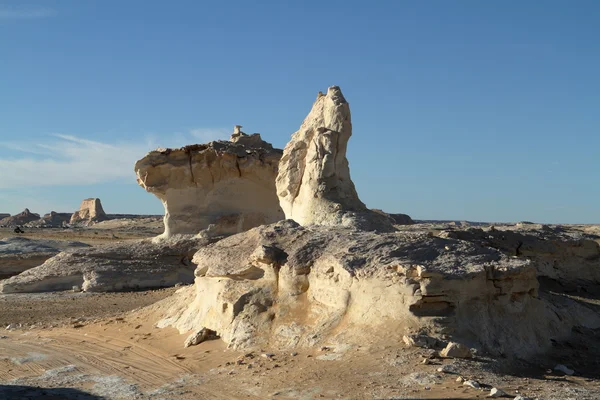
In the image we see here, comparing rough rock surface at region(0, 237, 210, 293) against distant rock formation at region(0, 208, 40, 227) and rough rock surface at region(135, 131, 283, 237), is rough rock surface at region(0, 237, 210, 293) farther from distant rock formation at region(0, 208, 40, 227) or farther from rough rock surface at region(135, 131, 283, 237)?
distant rock formation at region(0, 208, 40, 227)

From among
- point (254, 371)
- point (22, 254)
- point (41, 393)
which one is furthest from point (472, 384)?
point (22, 254)

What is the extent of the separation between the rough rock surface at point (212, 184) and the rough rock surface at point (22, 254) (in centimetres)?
397

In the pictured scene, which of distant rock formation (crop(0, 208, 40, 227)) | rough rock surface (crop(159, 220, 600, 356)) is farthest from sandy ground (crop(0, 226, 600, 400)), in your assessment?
distant rock formation (crop(0, 208, 40, 227))

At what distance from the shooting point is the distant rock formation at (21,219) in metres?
66.5

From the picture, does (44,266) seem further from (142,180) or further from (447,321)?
(447,321)

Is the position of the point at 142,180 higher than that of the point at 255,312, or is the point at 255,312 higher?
the point at 142,180

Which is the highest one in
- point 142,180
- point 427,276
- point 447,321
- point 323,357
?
point 142,180

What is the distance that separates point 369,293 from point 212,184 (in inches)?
555

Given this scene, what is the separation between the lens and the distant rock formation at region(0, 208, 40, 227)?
66.5m

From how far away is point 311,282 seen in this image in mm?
8227

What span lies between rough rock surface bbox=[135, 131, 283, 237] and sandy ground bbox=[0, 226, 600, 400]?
33.7 feet

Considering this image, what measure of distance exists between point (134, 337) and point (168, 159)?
11629 mm

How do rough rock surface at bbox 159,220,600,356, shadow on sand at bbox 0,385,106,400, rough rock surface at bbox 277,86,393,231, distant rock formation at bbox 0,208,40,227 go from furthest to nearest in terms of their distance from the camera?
1. distant rock formation at bbox 0,208,40,227
2. rough rock surface at bbox 277,86,393,231
3. rough rock surface at bbox 159,220,600,356
4. shadow on sand at bbox 0,385,106,400

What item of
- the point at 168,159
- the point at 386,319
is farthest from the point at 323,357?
the point at 168,159
